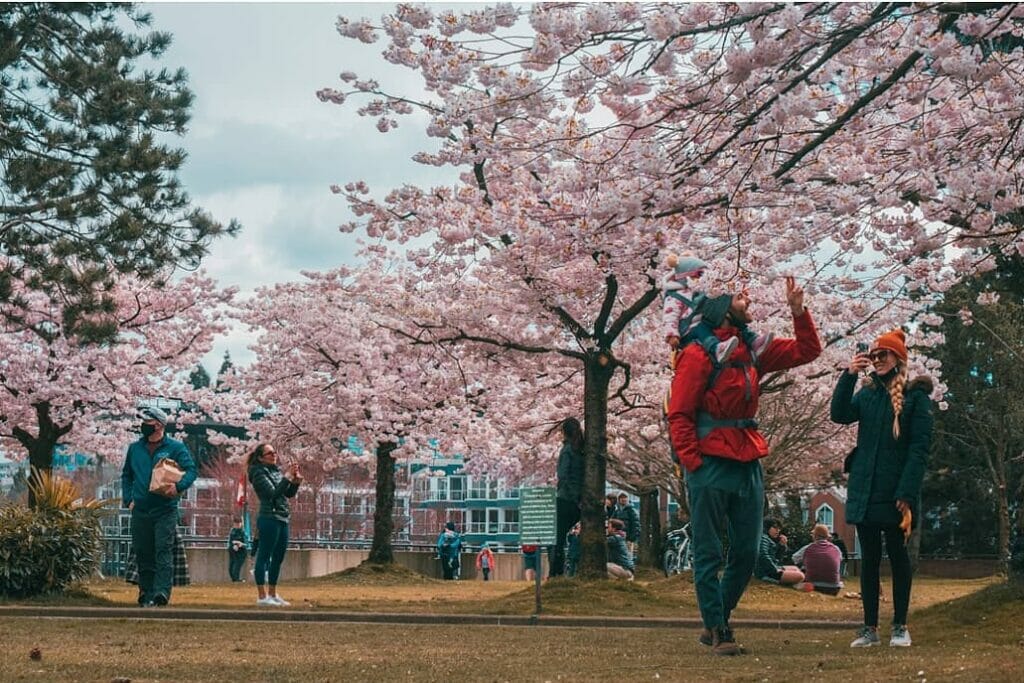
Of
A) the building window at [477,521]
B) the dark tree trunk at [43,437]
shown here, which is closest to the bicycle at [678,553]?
the dark tree trunk at [43,437]

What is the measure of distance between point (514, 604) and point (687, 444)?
7704mm

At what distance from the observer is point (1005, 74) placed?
33.1 ft

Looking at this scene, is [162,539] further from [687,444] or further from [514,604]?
[687,444]

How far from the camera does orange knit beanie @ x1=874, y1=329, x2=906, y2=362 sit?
8680 mm

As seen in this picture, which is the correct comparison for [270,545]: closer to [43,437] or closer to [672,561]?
[672,561]

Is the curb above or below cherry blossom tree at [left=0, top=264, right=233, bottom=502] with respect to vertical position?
below

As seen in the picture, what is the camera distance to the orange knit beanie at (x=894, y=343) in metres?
8.68

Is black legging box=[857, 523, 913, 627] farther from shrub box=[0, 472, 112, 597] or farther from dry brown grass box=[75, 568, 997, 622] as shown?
shrub box=[0, 472, 112, 597]

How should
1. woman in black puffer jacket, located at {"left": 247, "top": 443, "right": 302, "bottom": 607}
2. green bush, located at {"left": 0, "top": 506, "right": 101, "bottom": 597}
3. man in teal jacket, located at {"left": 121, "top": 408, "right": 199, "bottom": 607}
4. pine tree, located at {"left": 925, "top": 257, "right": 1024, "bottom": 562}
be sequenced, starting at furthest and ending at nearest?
pine tree, located at {"left": 925, "top": 257, "right": 1024, "bottom": 562}, green bush, located at {"left": 0, "top": 506, "right": 101, "bottom": 597}, woman in black puffer jacket, located at {"left": 247, "top": 443, "right": 302, "bottom": 607}, man in teal jacket, located at {"left": 121, "top": 408, "right": 199, "bottom": 607}

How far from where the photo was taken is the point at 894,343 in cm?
870

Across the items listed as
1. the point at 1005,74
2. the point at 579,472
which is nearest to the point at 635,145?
the point at 1005,74

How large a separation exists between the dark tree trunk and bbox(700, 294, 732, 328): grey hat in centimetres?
2672

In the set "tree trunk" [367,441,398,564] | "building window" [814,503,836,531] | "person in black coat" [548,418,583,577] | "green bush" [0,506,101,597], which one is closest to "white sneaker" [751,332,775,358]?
"person in black coat" [548,418,583,577]

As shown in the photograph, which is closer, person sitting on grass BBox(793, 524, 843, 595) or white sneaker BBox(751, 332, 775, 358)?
white sneaker BBox(751, 332, 775, 358)
